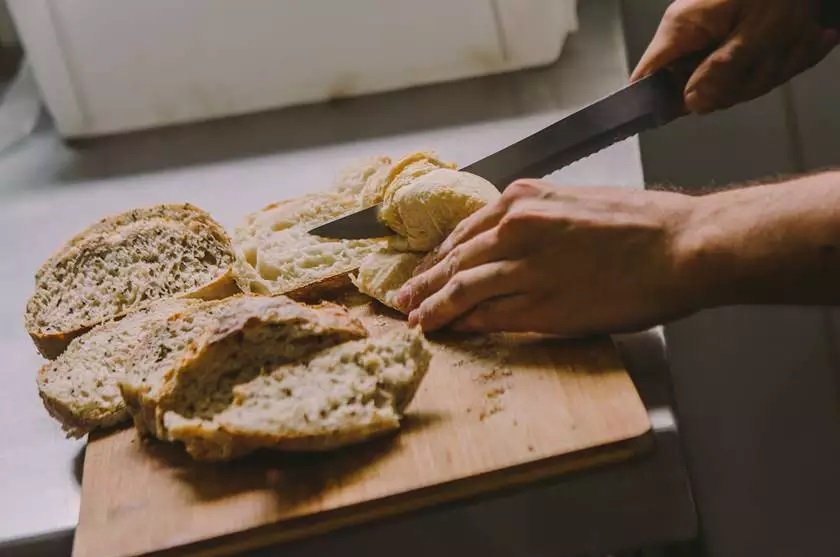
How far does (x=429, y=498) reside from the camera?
2.48 ft

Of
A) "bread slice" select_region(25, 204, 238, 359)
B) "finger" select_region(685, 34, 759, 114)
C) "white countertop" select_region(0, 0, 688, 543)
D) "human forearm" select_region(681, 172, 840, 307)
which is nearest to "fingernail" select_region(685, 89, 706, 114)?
"finger" select_region(685, 34, 759, 114)

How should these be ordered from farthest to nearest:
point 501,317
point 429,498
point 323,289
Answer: point 323,289, point 501,317, point 429,498

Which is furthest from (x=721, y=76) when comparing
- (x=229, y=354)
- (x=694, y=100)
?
(x=229, y=354)

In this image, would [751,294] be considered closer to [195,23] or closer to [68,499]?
[68,499]

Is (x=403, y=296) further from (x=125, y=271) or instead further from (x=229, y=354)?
(x=125, y=271)

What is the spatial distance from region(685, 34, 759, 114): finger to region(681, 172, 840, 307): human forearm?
23cm

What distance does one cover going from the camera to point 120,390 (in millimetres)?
863

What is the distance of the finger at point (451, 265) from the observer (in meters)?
0.87

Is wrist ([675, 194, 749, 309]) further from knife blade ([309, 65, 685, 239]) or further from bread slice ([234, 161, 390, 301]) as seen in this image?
bread slice ([234, 161, 390, 301])

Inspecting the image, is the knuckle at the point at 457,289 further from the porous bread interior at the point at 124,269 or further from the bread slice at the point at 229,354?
the porous bread interior at the point at 124,269

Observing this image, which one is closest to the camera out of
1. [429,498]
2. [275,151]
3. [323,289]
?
[429,498]

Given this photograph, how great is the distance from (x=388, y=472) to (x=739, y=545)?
2.14 feet

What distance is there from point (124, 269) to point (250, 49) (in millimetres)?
476

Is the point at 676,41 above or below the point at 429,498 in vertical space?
above
